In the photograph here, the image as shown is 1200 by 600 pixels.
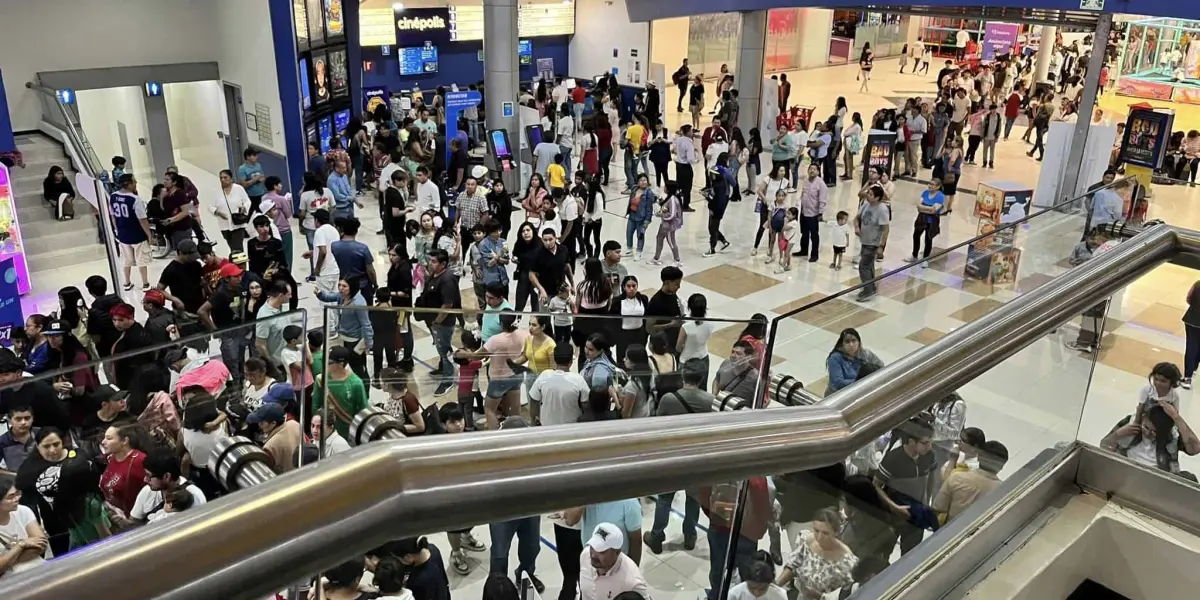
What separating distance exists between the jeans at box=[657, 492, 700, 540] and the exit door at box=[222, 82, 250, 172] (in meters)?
16.0

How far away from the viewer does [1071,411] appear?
249 cm

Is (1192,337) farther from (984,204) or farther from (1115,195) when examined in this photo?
(984,204)

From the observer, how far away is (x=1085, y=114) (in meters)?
14.8

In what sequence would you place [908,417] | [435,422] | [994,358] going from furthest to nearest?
[435,422]
[994,358]
[908,417]

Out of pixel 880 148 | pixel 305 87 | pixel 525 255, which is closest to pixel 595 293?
pixel 525 255

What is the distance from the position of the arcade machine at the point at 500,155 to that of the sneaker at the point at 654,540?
549 inches

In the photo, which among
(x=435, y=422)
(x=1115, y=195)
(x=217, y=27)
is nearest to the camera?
(x=1115, y=195)

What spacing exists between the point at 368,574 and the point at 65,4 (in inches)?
632

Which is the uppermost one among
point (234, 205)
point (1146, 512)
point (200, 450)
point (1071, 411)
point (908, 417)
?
point (908, 417)

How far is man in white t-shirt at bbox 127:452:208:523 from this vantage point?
321cm

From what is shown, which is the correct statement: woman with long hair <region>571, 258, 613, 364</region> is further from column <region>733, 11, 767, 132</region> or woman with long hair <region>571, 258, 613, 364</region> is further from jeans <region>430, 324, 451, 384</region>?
column <region>733, 11, 767, 132</region>

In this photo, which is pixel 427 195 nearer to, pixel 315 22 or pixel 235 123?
pixel 315 22

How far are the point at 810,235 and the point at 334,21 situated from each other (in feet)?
32.5

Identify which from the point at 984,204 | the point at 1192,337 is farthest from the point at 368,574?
the point at 984,204
